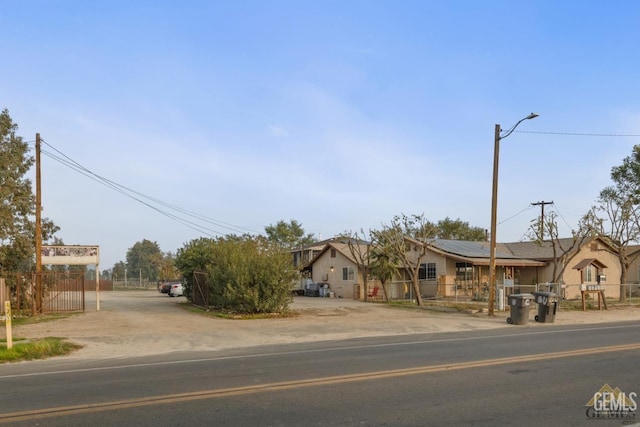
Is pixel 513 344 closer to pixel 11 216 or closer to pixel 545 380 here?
pixel 545 380

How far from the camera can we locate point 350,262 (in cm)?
4181

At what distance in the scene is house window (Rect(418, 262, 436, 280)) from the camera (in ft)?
128

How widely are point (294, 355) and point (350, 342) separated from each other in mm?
3150

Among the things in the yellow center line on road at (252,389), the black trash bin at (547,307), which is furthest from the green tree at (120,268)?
the yellow center line on road at (252,389)

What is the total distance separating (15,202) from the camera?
87.1 feet

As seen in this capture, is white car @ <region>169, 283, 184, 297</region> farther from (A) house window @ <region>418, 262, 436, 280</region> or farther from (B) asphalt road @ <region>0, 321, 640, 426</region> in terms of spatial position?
(B) asphalt road @ <region>0, 321, 640, 426</region>

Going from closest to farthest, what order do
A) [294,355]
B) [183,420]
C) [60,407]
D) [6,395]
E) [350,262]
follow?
[183,420]
[60,407]
[6,395]
[294,355]
[350,262]

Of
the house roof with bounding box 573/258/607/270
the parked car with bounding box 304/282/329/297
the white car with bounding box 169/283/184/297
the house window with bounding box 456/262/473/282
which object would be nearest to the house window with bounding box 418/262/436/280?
the house window with bounding box 456/262/473/282

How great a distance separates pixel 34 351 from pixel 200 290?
1549cm

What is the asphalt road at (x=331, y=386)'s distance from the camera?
6.64 meters

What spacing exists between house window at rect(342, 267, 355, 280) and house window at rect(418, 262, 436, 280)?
4.98 m

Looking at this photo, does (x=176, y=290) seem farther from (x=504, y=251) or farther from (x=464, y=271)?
(x=504, y=251)

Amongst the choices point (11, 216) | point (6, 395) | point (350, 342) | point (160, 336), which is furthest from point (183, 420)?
point (11, 216)

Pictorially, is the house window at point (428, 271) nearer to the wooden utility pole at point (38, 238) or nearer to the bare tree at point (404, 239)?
the bare tree at point (404, 239)
